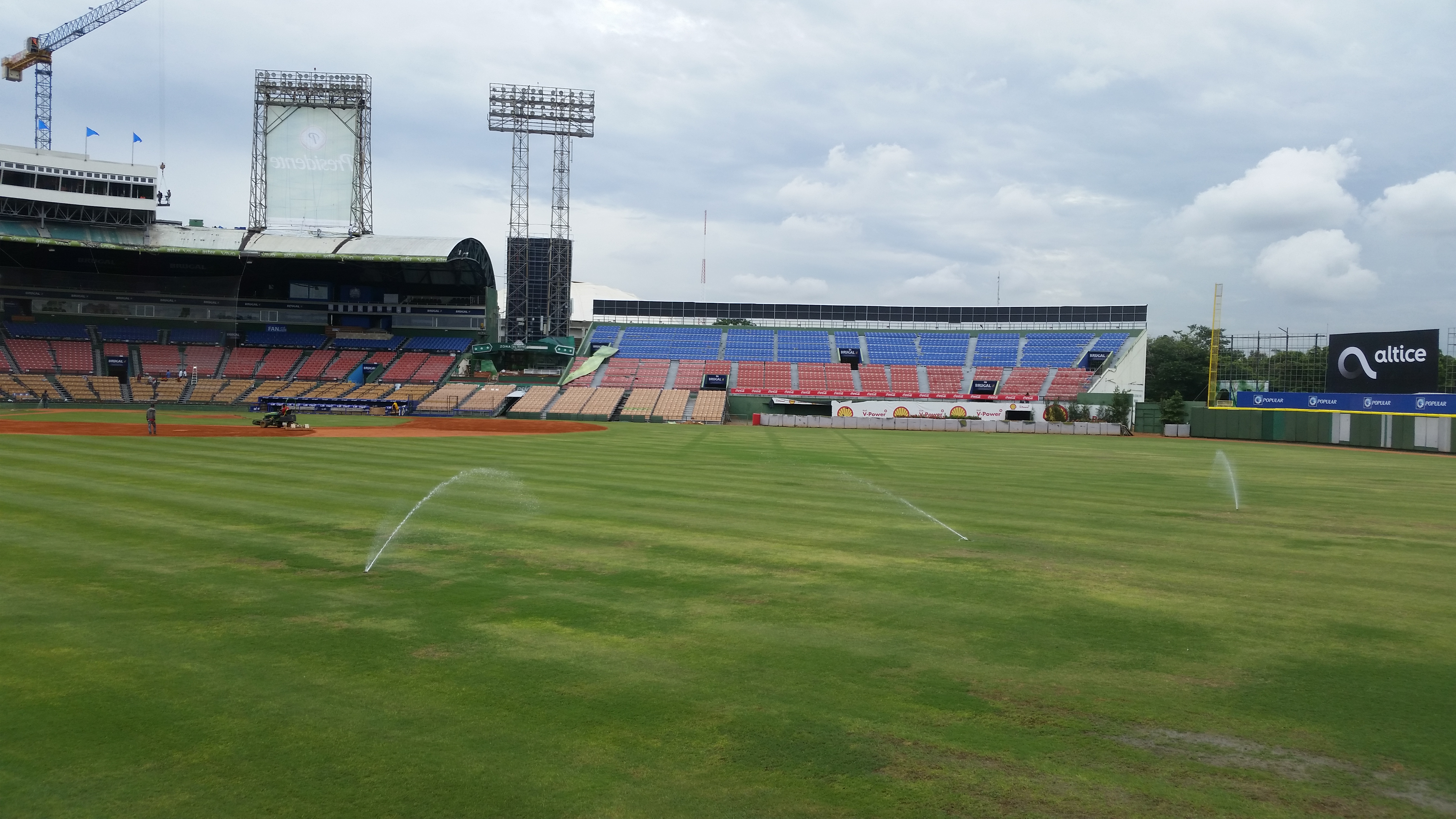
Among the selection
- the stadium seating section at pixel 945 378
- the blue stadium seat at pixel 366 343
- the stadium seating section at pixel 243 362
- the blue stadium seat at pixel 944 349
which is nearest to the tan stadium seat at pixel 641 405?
the blue stadium seat at pixel 366 343

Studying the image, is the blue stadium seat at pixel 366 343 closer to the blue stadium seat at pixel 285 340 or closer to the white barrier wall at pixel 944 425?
the blue stadium seat at pixel 285 340

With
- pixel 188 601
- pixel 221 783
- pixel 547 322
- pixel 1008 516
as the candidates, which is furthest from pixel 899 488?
pixel 547 322

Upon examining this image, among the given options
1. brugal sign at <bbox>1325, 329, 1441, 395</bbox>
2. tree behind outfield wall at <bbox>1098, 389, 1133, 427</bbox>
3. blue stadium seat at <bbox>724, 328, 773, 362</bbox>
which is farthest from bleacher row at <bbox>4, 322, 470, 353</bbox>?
brugal sign at <bbox>1325, 329, 1441, 395</bbox>

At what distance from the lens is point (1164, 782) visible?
5742 millimetres

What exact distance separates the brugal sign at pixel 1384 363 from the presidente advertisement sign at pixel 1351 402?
0.39 m

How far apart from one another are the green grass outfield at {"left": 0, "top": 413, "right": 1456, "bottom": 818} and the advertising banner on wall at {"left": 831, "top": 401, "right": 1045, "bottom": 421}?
53.9 meters

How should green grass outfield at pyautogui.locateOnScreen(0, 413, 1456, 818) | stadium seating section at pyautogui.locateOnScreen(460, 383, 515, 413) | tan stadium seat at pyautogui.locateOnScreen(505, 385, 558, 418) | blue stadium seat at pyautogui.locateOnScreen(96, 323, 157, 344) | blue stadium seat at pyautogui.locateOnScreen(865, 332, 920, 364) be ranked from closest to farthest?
green grass outfield at pyautogui.locateOnScreen(0, 413, 1456, 818), tan stadium seat at pyautogui.locateOnScreen(505, 385, 558, 418), stadium seating section at pyautogui.locateOnScreen(460, 383, 515, 413), blue stadium seat at pyautogui.locateOnScreen(96, 323, 157, 344), blue stadium seat at pyautogui.locateOnScreen(865, 332, 920, 364)

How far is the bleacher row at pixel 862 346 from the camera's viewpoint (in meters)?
87.5

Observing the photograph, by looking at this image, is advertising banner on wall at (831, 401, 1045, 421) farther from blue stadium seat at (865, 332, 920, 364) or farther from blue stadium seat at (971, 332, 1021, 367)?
blue stadium seat at (865, 332, 920, 364)

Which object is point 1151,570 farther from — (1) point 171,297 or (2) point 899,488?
(1) point 171,297

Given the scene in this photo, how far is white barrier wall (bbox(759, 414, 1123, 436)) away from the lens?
66.8 meters

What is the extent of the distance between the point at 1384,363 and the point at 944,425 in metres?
29.2

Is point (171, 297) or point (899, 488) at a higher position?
point (171, 297)

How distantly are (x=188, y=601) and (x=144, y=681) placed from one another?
282cm
